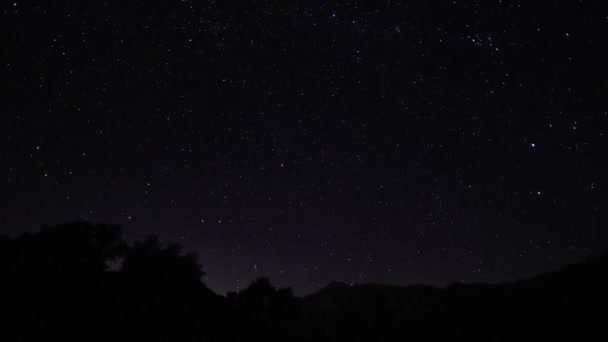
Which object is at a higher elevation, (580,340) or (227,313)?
(227,313)

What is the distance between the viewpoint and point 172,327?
1678 centimetres

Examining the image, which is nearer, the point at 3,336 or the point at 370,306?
the point at 3,336

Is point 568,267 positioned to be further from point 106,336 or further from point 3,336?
point 3,336

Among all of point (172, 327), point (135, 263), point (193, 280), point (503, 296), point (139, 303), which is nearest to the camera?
point (172, 327)

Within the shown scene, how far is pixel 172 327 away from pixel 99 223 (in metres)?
7.56

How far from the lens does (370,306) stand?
51.5 m

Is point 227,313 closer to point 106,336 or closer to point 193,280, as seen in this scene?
point 193,280

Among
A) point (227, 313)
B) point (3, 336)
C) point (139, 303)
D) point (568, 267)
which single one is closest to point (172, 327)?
point (139, 303)

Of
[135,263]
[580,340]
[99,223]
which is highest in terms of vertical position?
[99,223]

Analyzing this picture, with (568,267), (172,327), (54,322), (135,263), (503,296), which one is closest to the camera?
(54,322)

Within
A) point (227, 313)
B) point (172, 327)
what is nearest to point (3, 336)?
point (172, 327)

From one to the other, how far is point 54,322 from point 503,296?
43986mm

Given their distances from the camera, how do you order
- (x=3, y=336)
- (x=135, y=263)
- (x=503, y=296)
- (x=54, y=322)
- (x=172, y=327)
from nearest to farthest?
(x=3, y=336), (x=54, y=322), (x=172, y=327), (x=135, y=263), (x=503, y=296)

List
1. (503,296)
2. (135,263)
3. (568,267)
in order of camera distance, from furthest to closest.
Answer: (568,267) < (503,296) < (135,263)
